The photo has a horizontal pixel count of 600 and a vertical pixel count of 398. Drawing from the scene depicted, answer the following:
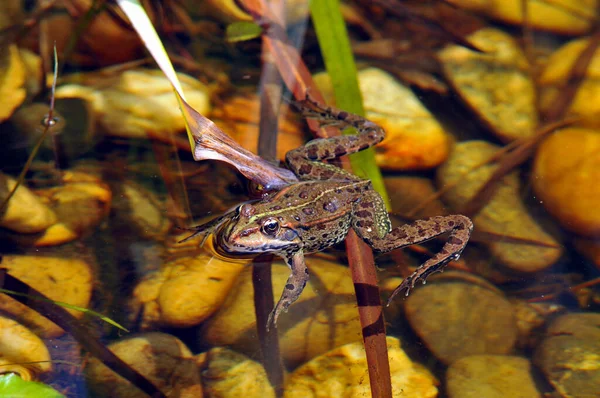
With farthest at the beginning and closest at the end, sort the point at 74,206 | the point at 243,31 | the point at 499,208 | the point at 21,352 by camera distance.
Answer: the point at 243,31 → the point at 499,208 → the point at 74,206 → the point at 21,352

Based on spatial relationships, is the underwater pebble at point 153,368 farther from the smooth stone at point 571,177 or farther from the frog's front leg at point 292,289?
the smooth stone at point 571,177

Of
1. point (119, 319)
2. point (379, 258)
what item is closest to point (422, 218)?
point (379, 258)

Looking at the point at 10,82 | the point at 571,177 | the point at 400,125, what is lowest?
the point at 571,177

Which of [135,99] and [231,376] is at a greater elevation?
[135,99]

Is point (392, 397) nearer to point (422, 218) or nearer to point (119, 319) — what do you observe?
point (422, 218)

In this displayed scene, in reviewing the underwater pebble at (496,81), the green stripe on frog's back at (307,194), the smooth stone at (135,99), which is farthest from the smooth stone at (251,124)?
the underwater pebble at (496,81)

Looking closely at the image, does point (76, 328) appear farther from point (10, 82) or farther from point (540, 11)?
point (540, 11)

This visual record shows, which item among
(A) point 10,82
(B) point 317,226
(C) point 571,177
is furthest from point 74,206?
(C) point 571,177
